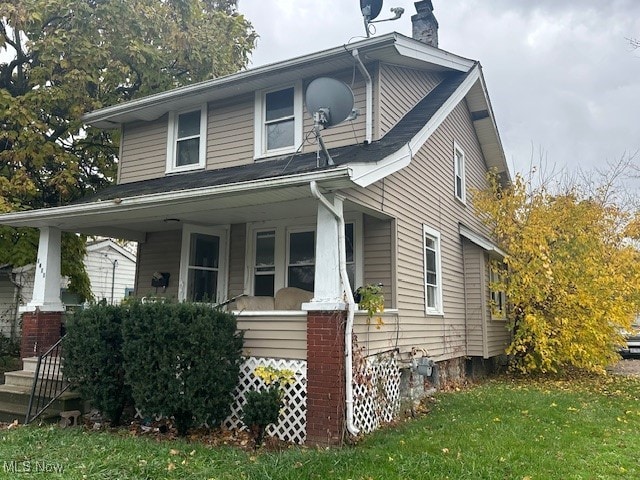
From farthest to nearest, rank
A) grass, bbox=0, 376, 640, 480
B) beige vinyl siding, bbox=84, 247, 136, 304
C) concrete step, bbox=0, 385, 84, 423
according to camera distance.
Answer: beige vinyl siding, bbox=84, 247, 136, 304 < concrete step, bbox=0, 385, 84, 423 < grass, bbox=0, 376, 640, 480

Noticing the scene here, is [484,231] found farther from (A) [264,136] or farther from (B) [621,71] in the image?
(B) [621,71]

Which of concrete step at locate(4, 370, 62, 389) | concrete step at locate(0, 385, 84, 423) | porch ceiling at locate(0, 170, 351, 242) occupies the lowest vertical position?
concrete step at locate(0, 385, 84, 423)

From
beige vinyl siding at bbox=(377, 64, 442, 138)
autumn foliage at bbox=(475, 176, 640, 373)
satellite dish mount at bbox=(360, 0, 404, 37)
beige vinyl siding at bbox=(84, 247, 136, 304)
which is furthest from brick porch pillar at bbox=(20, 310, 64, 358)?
beige vinyl siding at bbox=(84, 247, 136, 304)

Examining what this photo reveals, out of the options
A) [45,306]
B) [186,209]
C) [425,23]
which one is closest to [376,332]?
[186,209]

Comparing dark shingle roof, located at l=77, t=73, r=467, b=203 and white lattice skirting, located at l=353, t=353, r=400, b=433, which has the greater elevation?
dark shingle roof, located at l=77, t=73, r=467, b=203

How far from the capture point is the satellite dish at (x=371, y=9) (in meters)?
8.91

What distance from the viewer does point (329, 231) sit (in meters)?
6.20

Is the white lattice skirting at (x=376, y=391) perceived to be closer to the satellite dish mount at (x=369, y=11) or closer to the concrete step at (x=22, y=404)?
the concrete step at (x=22, y=404)

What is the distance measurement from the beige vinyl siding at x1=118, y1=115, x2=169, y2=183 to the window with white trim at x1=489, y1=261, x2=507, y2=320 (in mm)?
7696

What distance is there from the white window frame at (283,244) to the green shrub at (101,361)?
9.15 ft

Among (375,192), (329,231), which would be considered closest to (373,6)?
(375,192)

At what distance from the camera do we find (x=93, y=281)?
64.8 feet

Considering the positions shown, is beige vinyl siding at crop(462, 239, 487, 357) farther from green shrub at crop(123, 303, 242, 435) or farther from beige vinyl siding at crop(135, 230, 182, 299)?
green shrub at crop(123, 303, 242, 435)

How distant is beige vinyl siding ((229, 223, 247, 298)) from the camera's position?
9305 millimetres
